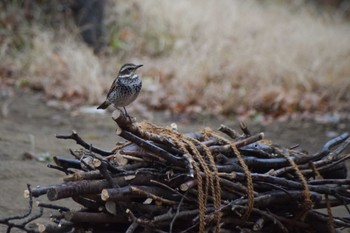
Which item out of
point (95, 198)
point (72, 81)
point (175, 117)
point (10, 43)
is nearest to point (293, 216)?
point (95, 198)

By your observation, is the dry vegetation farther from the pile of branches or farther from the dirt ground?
the pile of branches

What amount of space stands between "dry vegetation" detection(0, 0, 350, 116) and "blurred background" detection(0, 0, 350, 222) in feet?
0.07

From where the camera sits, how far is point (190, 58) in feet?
40.4

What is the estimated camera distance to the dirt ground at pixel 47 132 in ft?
20.0

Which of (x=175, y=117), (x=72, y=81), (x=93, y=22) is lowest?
(x=175, y=117)

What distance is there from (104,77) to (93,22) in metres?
1.88

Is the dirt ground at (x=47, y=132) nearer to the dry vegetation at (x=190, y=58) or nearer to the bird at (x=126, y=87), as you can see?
the dry vegetation at (x=190, y=58)

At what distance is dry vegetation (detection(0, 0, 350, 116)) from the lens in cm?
1112

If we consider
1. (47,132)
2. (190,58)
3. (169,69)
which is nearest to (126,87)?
(47,132)

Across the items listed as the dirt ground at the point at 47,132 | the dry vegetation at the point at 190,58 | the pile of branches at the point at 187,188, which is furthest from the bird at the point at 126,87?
the dry vegetation at the point at 190,58

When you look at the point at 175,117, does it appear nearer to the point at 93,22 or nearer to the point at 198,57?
the point at 198,57

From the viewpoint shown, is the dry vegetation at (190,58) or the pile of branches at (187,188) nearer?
the pile of branches at (187,188)

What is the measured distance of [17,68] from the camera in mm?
11867

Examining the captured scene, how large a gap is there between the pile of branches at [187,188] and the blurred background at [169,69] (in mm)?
3509
